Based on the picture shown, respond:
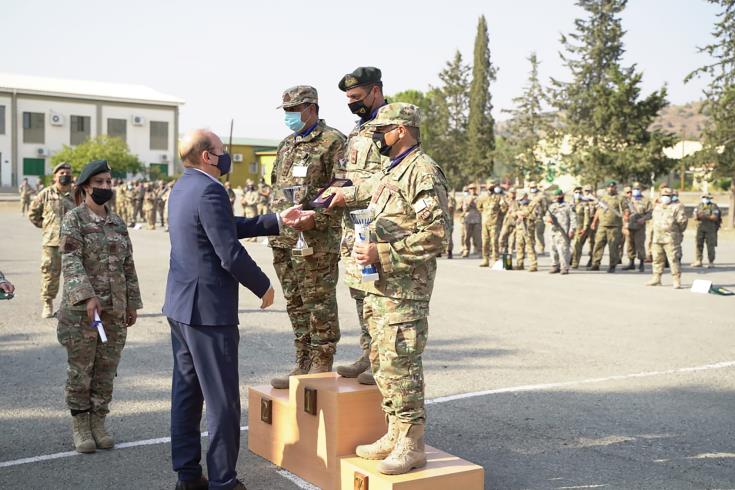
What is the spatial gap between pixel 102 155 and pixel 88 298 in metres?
54.9

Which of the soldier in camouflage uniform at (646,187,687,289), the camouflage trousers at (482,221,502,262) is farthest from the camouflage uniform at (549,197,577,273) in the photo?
the soldier in camouflage uniform at (646,187,687,289)

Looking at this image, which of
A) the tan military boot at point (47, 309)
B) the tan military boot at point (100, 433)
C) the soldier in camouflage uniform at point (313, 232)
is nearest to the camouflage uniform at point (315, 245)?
A: the soldier in camouflage uniform at point (313, 232)

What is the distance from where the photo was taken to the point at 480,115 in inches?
2280

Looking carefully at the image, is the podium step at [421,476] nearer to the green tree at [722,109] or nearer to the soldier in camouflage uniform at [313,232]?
the soldier in camouflage uniform at [313,232]

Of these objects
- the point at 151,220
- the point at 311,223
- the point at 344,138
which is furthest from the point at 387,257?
the point at 151,220

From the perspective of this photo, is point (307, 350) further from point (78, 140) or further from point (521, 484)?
point (78, 140)

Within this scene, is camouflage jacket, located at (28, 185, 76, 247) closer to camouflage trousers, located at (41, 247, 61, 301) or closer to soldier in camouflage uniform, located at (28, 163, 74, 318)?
soldier in camouflage uniform, located at (28, 163, 74, 318)

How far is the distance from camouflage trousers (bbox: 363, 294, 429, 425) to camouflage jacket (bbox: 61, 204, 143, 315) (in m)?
2.27

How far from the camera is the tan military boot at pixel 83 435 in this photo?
545 cm

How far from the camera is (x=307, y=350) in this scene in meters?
5.84

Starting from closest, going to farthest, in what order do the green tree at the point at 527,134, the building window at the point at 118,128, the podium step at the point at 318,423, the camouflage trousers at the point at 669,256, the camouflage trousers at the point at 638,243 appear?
the podium step at the point at 318,423
the camouflage trousers at the point at 669,256
the camouflage trousers at the point at 638,243
the green tree at the point at 527,134
the building window at the point at 118,128

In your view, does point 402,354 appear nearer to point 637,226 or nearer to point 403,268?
point 403,268

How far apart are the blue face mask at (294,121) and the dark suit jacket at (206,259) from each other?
46.8 inches

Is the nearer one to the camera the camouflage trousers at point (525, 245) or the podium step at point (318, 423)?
the podium step at point (318, 423)
